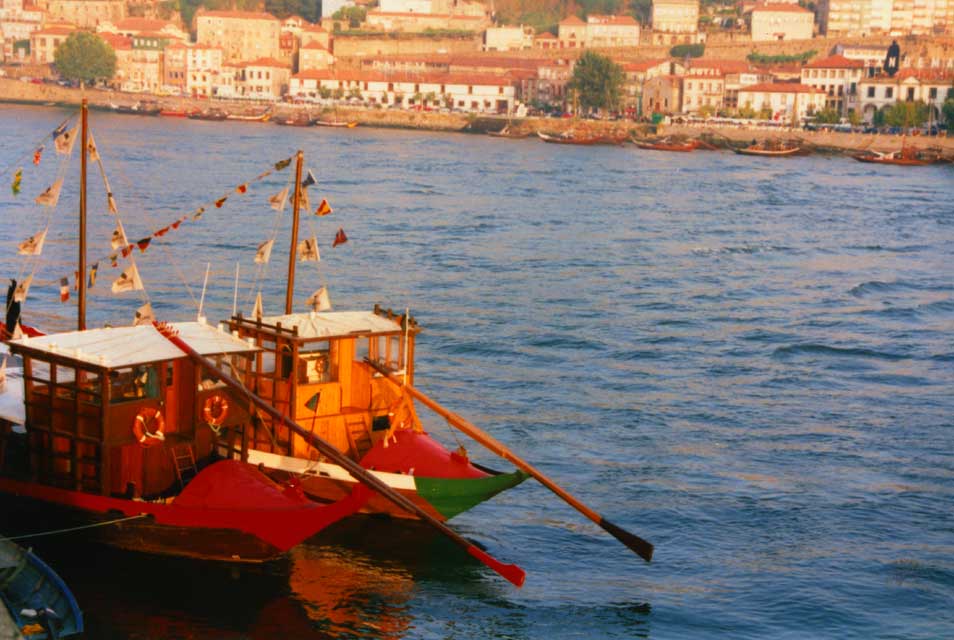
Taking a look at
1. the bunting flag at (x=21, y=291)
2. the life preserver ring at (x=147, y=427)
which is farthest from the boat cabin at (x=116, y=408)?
the bunting flag at (x=21, y=291)

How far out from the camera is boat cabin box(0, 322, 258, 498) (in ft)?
34.3

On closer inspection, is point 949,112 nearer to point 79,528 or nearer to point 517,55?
point 517,55

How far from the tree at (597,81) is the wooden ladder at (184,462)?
229 ft

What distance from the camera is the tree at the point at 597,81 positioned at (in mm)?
79062

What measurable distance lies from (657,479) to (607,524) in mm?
2614

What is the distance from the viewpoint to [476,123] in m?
80.1

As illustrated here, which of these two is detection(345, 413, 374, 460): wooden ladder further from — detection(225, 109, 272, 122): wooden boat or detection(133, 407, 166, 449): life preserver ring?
detection(225, 109, 272, 122): wooden boat

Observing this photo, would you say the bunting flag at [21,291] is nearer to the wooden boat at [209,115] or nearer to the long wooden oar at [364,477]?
the long wooden oar at [364,477]

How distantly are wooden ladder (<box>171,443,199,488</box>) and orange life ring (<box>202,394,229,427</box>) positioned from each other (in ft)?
0.81

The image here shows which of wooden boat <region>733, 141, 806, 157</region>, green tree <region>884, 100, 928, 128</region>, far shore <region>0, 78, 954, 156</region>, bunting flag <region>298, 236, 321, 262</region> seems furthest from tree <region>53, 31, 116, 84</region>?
bunting flag <region>298, 236, 321, 262</region>

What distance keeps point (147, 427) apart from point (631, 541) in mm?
3612

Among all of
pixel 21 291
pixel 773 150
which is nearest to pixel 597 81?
pixel 773 150

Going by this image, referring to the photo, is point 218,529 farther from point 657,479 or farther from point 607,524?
point 657,479

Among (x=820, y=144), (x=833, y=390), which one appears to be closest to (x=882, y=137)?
(x=820, y=144)
